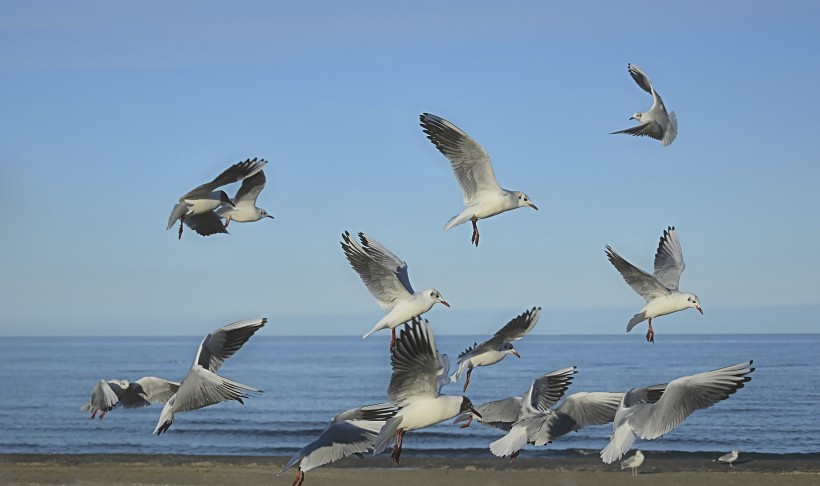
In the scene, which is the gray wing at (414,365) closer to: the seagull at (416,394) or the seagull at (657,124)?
the seagull at (416,394)

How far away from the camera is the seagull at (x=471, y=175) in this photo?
477 inches

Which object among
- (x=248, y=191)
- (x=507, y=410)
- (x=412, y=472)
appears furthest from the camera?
(x=412, y=472)

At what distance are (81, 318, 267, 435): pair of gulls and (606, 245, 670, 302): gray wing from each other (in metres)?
4.11

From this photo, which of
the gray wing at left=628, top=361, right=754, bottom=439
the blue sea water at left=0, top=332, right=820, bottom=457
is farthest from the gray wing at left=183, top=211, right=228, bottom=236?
the gray wing at left=628, top=361, right=754, bottom=439

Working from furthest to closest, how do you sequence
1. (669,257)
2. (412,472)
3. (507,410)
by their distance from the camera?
1. (412,472)
2. (669,257)
3. (507,410)

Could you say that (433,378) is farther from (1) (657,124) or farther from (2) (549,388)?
(1) (657,124)

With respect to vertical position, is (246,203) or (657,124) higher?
(657,124)

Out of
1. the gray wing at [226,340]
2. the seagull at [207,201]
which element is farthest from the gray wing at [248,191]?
the gray wing at [226,340]

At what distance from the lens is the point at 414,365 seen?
9.08 m

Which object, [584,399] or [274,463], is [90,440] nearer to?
[274,463]

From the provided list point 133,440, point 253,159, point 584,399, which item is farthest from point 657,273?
point 133,440

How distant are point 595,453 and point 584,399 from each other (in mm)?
11985

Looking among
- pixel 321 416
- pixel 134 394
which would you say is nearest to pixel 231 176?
pixel 134 394

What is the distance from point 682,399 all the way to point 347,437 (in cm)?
325
